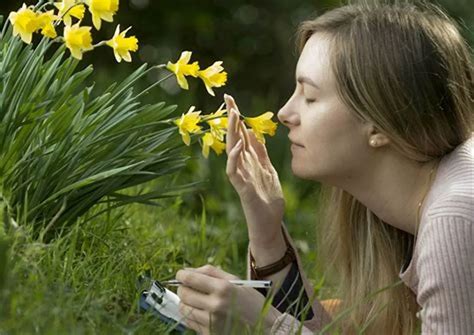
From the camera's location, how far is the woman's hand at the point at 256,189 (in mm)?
2555

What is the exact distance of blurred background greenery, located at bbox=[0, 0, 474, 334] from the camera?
190cm

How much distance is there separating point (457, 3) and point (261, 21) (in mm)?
1105

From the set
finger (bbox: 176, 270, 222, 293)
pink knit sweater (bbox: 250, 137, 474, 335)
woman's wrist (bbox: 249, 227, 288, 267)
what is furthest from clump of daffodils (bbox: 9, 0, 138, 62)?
pink knit sweater (bbox: 250, 137, 474, 335)

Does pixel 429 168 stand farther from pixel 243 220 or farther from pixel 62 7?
pixel 243 220

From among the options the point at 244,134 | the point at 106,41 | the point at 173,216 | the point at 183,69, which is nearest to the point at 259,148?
the point at 244,134

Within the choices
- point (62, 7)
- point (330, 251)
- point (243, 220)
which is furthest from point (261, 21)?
point (62, 7)

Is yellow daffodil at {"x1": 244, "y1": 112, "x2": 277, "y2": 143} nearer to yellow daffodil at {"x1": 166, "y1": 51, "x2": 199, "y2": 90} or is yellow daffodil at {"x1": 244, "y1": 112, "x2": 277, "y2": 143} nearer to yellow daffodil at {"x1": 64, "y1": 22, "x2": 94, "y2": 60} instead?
yellow daffodil at {"x1": 166, "y1": 51, "x2": 199, "y2": 90}

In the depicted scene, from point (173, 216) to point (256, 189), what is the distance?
0.95 meters

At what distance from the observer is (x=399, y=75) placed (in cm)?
241

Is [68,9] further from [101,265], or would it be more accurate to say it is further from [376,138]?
[376,138]

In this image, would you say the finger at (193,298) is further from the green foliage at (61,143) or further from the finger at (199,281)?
the green foliage at (61,143)

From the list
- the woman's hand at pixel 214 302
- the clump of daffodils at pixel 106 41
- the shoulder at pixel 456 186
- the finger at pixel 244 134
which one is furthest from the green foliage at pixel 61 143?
the shoulder at pixel 456 186

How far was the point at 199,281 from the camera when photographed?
2.25 metres

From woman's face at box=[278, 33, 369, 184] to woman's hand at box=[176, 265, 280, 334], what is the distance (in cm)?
36
